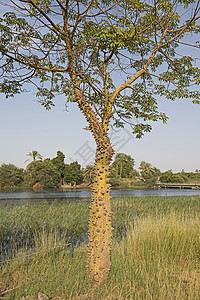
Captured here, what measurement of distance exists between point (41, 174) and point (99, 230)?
51384mm

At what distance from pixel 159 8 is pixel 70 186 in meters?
57.3

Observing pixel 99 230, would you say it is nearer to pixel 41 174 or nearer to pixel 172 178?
pixel 41 174

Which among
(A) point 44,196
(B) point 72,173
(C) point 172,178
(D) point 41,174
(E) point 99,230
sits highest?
(B) point 72,173

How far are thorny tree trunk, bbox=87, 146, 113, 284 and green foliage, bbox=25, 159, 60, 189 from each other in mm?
49942

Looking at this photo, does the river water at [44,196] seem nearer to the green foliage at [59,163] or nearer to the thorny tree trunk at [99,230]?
the green foliage at [59,163]

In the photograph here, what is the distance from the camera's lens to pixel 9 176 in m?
55.6

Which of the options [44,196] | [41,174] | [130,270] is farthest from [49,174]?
[130,270]

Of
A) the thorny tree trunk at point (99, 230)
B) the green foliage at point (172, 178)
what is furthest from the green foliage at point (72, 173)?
the thorny tree trunk at point (99, 230)

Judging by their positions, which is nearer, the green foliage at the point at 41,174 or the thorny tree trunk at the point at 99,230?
the thorny tree trunk at the point at 99,230

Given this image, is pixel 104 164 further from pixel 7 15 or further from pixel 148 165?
pixel 148 165

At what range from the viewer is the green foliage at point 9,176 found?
54737mm

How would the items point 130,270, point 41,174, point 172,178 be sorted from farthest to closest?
point 172,178
point 41,174
point 130,270

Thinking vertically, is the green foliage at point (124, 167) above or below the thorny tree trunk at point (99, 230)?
above

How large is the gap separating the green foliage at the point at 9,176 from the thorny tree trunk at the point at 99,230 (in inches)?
2132
